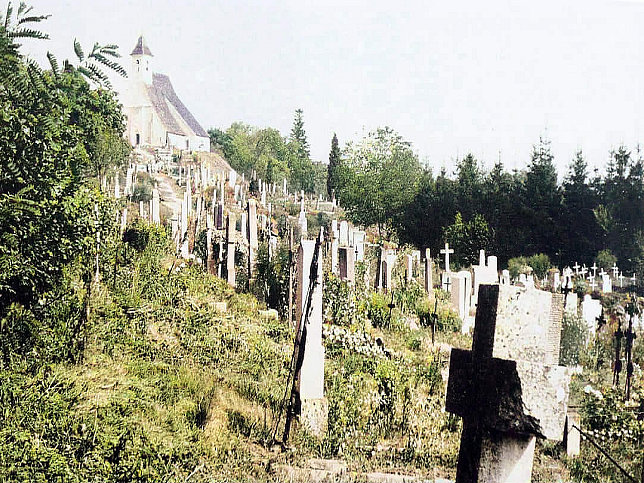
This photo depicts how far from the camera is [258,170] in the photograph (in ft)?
13.5

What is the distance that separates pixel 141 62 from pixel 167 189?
0.82m

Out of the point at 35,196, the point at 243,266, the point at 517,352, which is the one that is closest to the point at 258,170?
the point at 243,266

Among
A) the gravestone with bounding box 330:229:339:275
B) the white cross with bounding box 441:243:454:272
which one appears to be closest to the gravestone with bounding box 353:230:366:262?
the gravestone with bounding box 330:229:339:275

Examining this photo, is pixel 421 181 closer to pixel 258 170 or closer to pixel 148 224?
pixel 258 170

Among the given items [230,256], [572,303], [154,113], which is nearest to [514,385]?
[154,113]

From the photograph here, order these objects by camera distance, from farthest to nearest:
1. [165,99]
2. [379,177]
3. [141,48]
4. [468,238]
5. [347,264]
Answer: [347,264] → [468,238] → [379,177] → [165,99] → [141,48]

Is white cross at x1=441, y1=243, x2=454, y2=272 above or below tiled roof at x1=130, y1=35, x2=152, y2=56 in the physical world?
below

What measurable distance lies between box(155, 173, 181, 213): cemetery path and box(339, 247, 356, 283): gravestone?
116 centimetres

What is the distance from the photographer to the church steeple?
3.68m

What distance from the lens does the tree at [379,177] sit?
13.6 ft

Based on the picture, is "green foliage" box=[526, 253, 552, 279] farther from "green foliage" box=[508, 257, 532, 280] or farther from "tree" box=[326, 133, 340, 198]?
"tree" box=[326, 133, 340, 198]

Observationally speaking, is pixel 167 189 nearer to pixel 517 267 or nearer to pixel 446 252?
pixel 446 252

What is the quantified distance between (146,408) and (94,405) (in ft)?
0.84

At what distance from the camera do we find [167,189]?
414 centimetres
